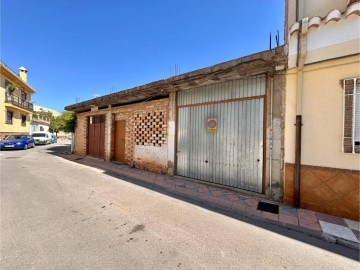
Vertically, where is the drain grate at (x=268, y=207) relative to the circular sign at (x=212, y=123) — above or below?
below

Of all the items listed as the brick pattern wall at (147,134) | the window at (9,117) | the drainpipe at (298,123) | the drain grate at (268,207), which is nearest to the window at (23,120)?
the window at (9,117)

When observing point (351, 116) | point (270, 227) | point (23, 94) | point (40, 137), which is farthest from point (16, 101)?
point (351, 116)

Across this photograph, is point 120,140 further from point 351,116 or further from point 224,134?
point 351,116

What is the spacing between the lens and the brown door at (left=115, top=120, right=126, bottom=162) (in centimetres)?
927

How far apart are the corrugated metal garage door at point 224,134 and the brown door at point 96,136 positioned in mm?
6082

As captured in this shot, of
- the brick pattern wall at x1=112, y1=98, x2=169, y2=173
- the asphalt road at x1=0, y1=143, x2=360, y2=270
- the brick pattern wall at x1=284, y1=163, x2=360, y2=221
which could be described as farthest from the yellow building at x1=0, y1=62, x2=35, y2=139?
the brick pattern wall at x1=284, y1=163, x2=360, y2=221

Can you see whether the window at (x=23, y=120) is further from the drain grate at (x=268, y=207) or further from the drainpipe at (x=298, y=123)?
the drainpipe at (x=298, y=123)

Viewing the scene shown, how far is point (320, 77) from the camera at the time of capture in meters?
3.82

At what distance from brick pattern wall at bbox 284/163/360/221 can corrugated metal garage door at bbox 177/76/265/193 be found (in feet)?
2.97

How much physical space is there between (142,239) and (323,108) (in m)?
4.26

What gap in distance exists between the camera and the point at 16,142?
15727mm

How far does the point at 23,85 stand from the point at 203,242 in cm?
3119

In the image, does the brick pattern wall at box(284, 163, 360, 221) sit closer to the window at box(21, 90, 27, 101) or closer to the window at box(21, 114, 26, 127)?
the window at box(21, 114, 26, 127)

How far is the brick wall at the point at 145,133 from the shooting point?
713 centimetres
